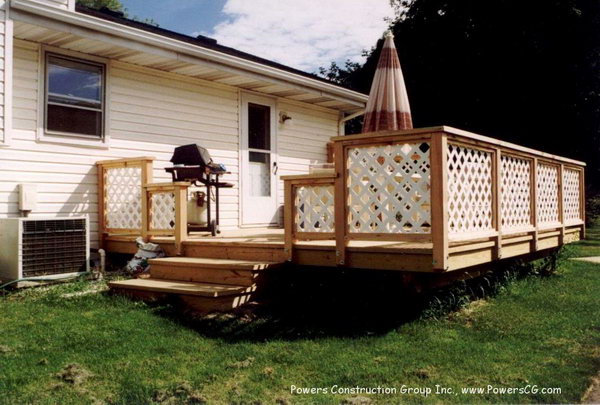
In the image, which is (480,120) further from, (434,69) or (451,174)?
(451,174)

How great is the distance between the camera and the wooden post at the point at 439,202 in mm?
4031

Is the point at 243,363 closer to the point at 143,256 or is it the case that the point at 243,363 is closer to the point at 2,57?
the point at 143,256

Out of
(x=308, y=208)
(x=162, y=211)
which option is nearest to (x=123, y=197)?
(x=162, y=211)

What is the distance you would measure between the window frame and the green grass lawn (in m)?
2.06

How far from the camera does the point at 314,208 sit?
15.8 feet

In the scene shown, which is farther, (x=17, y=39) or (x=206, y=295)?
(x=17, y=39)

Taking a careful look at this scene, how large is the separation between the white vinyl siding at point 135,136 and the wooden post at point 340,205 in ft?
11.9

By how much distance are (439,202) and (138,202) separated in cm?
374

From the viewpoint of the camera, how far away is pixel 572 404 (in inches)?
118

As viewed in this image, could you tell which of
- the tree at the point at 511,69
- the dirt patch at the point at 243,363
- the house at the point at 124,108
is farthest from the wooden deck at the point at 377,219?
the tree at the point at 511,69

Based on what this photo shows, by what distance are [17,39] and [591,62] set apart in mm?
14884

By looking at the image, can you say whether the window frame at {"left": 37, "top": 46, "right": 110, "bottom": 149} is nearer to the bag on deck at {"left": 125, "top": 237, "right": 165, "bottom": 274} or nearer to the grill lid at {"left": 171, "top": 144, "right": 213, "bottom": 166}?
the grill lid at {"left": 171, "top": 144, "right": 213, "bottom": 166}

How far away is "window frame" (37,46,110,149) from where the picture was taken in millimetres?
6305

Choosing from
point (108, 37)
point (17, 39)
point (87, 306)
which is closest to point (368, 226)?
point (87, 306)
